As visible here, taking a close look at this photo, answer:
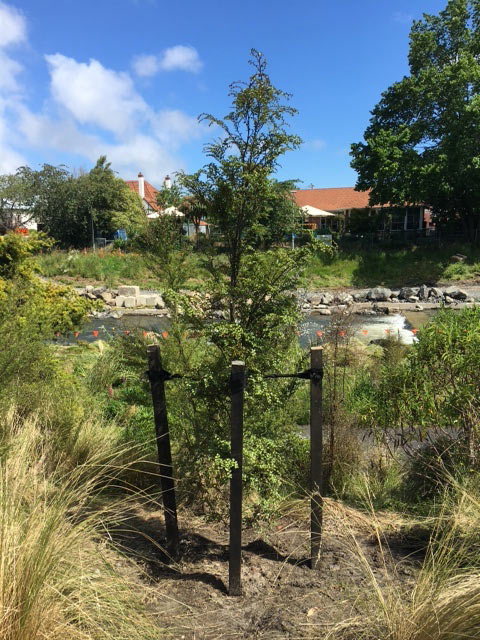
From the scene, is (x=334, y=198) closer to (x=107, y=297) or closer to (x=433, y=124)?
(x=433, y=124)

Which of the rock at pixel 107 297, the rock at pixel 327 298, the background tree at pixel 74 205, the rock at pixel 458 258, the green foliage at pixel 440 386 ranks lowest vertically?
the rock at pixel 327 298

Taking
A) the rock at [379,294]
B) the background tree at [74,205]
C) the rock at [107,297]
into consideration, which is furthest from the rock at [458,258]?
the background tree at [74,205]

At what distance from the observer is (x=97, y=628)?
6.41 ft

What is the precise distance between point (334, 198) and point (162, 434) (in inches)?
1777

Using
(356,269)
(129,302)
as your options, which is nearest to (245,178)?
(129,302)

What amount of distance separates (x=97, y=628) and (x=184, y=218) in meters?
2.60

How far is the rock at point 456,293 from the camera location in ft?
83.0

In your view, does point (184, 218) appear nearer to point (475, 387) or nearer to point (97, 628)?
point (475, 387)

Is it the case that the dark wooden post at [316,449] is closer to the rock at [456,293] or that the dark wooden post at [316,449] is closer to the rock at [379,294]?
the rock at [379,294]

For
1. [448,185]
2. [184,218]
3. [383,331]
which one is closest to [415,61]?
[448,185]

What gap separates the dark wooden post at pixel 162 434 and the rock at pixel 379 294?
80.5ft

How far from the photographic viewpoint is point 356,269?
100ft

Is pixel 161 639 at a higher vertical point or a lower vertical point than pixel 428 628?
lower

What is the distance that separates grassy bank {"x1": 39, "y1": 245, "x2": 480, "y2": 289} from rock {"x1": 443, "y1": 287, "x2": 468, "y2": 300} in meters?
2.66
